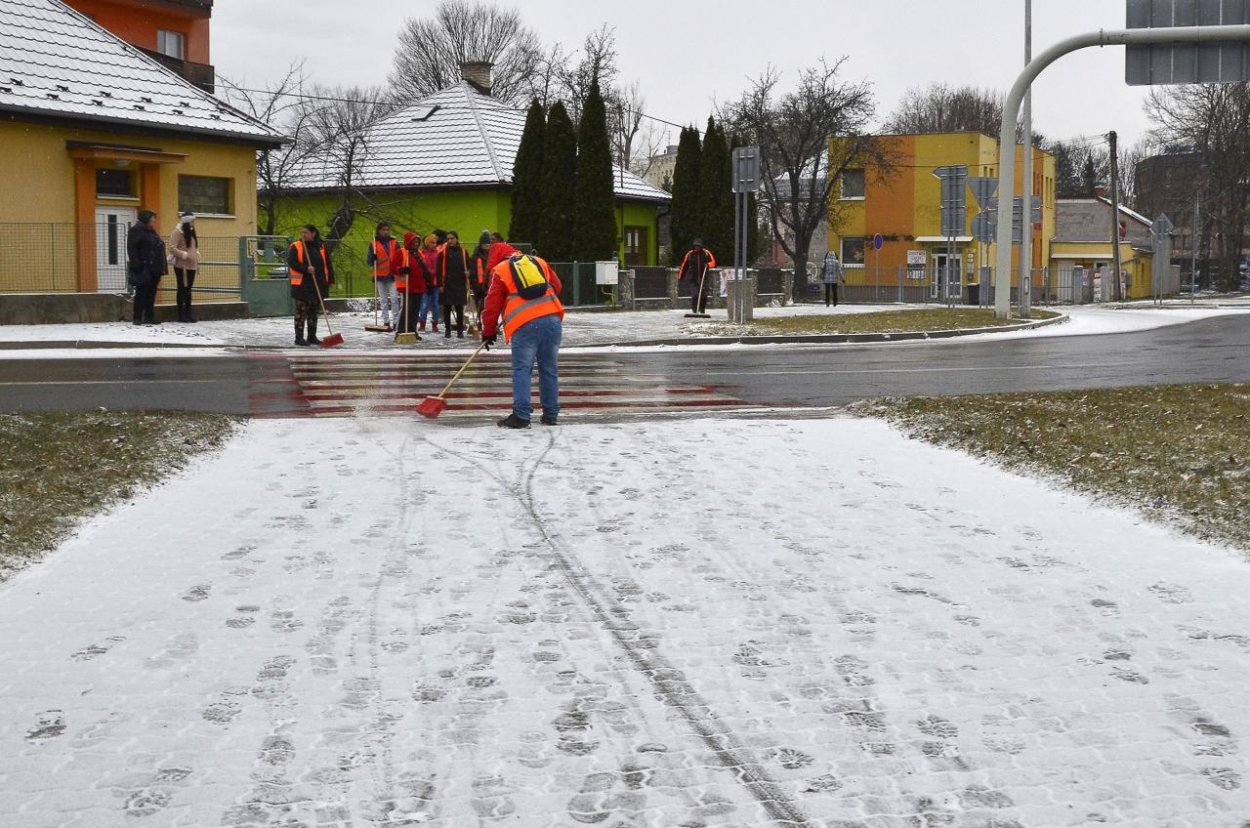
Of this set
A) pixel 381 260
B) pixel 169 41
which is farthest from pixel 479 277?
pixel 169 41

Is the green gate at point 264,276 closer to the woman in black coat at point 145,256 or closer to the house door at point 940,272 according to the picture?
the woman in black coat at point 145,256

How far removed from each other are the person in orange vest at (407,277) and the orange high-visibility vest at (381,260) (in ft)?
1.57

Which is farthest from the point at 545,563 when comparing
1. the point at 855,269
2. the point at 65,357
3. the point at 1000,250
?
the point at 855,269

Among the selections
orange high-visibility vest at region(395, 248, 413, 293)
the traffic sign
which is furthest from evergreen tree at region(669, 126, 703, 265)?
orange high-visibility vest at region(395, 248, 413, 293)

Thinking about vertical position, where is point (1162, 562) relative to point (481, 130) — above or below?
below

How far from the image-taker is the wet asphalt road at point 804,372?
14.2m

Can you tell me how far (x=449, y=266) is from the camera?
81.1 ft

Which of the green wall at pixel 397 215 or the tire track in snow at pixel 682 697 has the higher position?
the green wall at pixel 397 215

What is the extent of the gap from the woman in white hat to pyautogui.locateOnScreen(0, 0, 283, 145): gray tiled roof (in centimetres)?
406

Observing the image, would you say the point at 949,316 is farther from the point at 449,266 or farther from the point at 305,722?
the point at 305,722

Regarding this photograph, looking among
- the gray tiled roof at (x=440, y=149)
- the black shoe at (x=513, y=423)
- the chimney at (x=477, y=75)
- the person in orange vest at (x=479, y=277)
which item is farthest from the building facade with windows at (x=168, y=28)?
the black shoe at (x=513, y=423)

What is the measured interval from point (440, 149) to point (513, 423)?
33.8 metres

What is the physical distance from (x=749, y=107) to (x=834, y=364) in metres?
43.6

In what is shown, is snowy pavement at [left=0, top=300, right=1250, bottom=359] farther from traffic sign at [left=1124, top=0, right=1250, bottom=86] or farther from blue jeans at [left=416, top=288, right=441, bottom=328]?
traffic sign at [left=1124, top=0, right=1250, bottom=86]
